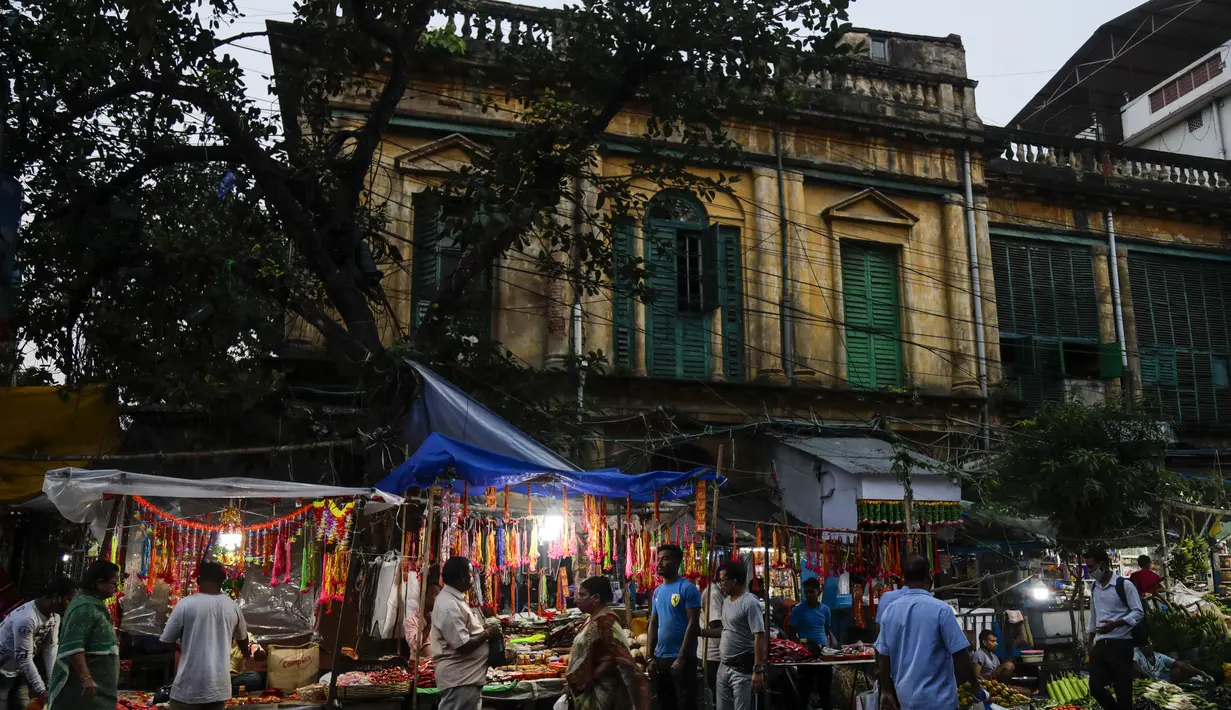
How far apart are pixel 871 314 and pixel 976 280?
5.70 feet

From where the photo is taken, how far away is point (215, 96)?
10.1 m

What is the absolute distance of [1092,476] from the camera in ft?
42.1

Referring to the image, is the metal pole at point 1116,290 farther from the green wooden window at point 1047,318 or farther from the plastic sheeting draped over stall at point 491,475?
the plastic sheeting draped over stall at point 491,475

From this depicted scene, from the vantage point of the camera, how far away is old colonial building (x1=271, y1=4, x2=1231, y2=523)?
13938mm

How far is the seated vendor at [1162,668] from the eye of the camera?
11742mm

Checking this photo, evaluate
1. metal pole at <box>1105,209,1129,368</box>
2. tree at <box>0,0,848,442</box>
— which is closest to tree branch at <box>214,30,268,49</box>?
tree at <box>0,0,848,442</box>

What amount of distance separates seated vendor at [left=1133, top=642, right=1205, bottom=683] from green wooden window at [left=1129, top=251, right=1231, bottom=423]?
19.4 feet

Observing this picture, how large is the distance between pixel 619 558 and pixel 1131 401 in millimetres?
7960

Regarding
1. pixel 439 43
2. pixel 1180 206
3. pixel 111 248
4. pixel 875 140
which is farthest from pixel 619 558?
pixel 1180 206

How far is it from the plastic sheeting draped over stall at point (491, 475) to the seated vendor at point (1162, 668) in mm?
6085

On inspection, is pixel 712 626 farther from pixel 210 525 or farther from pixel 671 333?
pixel 671 333

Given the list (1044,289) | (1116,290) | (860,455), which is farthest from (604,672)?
(1116,290)

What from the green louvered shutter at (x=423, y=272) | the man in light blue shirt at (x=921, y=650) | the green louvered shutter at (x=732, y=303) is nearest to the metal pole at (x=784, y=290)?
the green louvered shutter at (x=732, y=303)

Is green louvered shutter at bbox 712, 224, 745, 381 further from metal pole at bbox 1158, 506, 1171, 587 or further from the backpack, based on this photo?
the backpack
